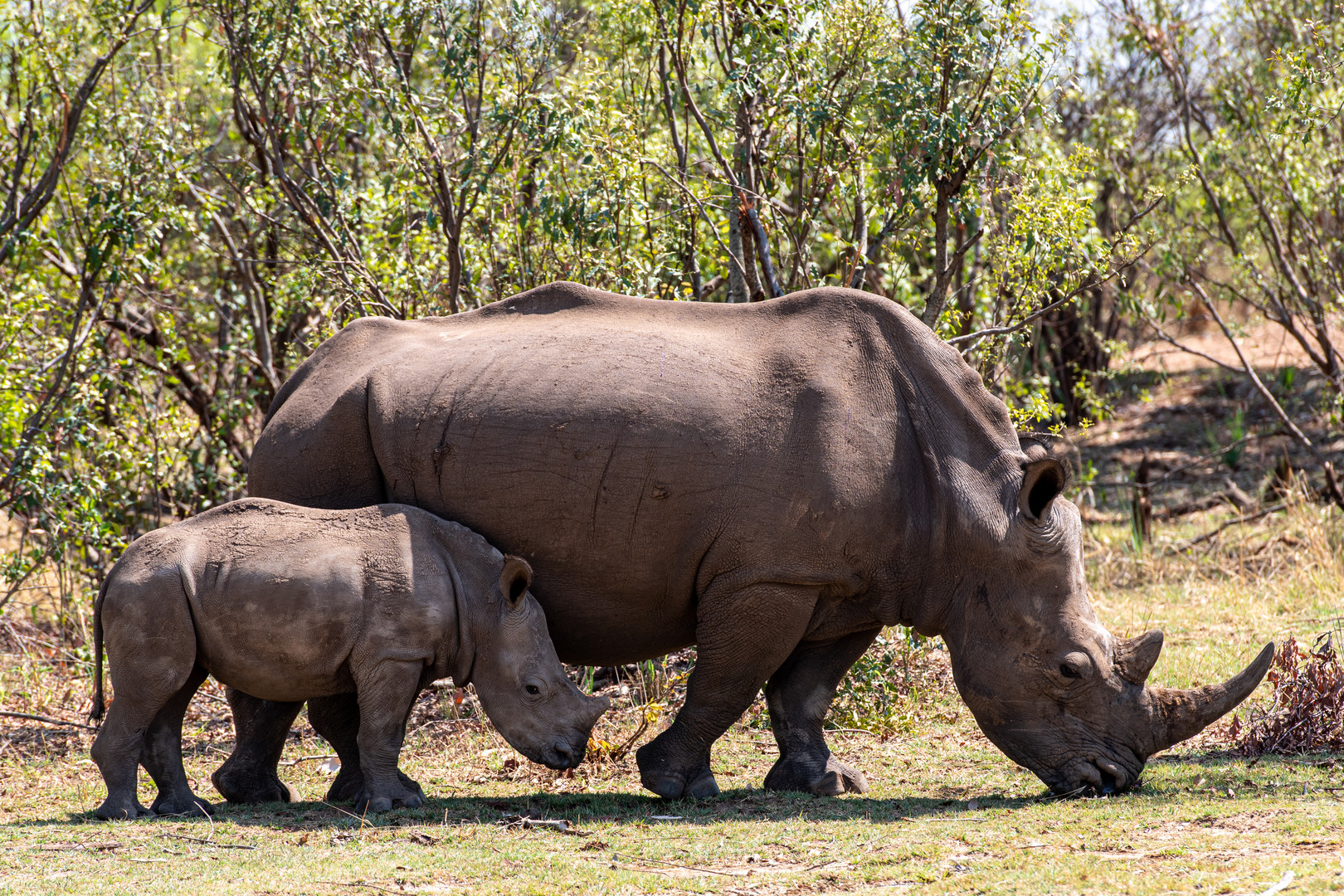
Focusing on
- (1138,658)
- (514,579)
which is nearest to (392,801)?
(514,579)

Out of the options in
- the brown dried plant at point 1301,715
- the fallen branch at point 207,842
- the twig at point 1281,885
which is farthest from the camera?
the brown dried plant at point 1301,715

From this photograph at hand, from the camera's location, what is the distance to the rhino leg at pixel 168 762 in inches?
231

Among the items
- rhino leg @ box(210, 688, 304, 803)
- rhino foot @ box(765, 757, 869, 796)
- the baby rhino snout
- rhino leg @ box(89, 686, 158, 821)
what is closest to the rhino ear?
rhino foot @ box(765, 757, 869, 796)

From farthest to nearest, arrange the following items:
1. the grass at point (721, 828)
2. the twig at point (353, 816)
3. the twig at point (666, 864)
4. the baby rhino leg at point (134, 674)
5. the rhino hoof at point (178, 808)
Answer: the rhino hoof at point (178, 808), the baby rhino leg at point (134, 674), the twig at point (353, 816), the twig at point (666, 864), the grass at point (721, 828)

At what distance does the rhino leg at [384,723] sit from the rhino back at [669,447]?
0.77 m

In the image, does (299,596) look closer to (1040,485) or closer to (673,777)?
(673,777)

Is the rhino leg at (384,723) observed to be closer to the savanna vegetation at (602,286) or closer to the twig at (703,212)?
the savanna vegetation at (602,286)

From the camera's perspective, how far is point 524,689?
5973mm

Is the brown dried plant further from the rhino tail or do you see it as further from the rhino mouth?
the rhino tail

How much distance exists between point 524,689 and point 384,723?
596 mm

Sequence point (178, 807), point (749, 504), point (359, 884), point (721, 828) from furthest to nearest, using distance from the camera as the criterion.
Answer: point (749, 504) < point (178, 807) < point (721, 828) < point (359, 884)

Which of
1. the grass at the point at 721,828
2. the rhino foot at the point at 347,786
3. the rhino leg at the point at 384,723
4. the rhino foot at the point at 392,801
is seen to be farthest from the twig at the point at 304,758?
the rhino leg at the point at 384,723

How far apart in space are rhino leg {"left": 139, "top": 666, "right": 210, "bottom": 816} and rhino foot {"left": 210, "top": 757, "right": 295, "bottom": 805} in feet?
1.45

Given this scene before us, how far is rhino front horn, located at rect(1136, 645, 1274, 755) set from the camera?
621 cm
